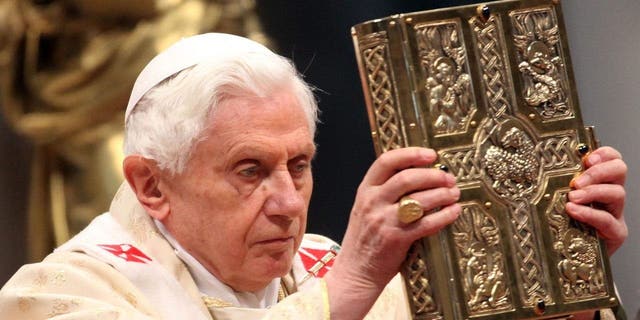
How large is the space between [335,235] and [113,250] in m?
2.01

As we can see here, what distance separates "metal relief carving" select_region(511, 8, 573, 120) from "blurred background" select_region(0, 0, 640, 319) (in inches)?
89.5

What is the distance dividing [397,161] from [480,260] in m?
0.28

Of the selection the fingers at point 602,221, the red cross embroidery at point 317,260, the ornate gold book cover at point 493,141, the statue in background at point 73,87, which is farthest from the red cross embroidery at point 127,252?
the statue in background at point 73,87

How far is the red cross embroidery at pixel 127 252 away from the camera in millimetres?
3428

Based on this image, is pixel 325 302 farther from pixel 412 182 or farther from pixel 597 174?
pixel 597 174

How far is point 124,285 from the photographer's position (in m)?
Result: 3.34

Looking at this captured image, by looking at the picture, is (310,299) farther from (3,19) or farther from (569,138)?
(3,19)

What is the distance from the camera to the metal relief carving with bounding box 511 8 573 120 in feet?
9.29

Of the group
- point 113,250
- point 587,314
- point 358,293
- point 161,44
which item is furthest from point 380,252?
point 161,44

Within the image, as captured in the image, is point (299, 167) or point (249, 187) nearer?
point (249, 187)

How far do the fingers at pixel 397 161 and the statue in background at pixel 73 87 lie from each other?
2.46 metres

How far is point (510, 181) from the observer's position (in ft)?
9.19

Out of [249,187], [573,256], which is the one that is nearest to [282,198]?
[249,187]

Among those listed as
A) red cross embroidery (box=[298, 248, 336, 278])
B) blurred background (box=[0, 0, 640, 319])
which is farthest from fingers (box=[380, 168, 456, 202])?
blurred background (box=[0, 0, 640, 319])
